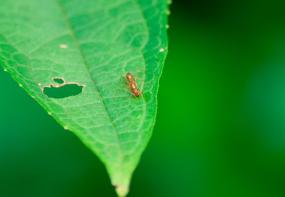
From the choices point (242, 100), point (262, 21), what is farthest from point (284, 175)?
point (262, 21)

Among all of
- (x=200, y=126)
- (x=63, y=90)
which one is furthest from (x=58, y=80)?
(x=200, y=126)

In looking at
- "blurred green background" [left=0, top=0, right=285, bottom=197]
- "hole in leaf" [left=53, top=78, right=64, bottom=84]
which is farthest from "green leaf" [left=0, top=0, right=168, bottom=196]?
"blurred green background" [left=0, top=0, right=285, bottom=197]

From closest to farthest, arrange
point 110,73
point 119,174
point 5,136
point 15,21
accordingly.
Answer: point 119,174 → point 110,73 → point 15,21 → point 5,136

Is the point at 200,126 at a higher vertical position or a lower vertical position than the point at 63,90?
lower

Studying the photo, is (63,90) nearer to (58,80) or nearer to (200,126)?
(58,80)

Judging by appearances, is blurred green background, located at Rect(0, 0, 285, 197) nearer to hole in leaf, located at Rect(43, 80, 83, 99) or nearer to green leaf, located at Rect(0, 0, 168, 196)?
green leaf, located at Rect(0, 0, 168, 196)

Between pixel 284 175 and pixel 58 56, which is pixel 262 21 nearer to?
pixel 284 175
